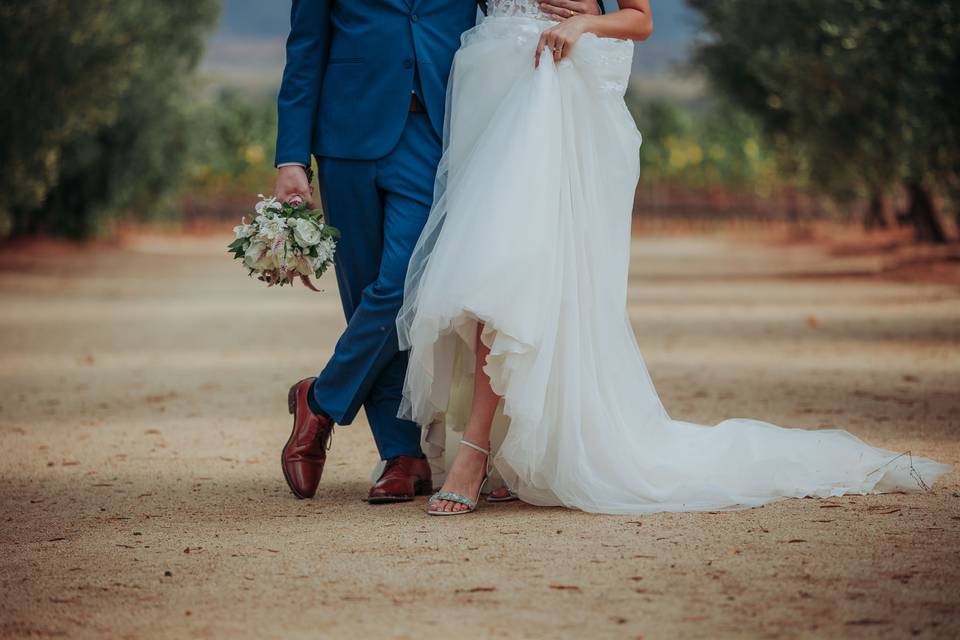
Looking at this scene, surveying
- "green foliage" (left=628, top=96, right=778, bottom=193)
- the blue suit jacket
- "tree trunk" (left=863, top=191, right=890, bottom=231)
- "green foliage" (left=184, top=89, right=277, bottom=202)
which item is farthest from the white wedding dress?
"green foliage" (left=628, top=96, right=778, bottom=193)

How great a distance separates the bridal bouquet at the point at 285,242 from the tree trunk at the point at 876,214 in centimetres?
2247

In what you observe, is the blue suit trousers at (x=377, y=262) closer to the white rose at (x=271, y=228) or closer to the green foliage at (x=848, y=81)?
the white rose at (x=271, y=228)

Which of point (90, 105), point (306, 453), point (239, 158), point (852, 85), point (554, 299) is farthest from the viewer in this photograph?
point (239, 158)

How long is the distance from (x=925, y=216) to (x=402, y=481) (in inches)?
730

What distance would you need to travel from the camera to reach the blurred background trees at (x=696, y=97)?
15.6 meters

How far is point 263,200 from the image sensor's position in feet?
16.0

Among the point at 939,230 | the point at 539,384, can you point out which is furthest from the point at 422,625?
the point at 939,230

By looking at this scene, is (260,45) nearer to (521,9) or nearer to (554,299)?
(521,9)

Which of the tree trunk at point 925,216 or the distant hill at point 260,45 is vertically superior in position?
the distant hill at point 260,45

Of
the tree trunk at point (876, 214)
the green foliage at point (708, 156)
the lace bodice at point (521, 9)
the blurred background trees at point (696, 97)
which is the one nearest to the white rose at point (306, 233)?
the lace bodice at point (521, 9)

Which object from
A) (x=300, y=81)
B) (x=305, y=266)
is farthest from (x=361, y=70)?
(x=305, y=266)

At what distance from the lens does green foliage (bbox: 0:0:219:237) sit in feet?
58.5

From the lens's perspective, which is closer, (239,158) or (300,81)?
(300,81)

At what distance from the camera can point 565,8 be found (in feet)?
15.6
